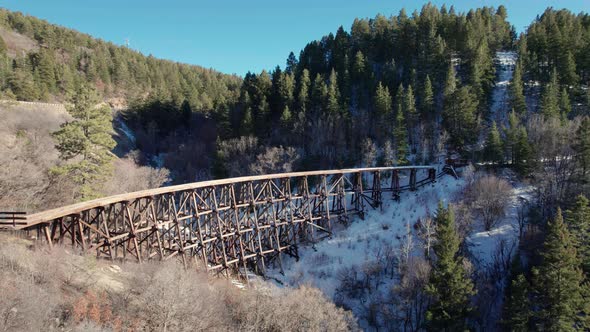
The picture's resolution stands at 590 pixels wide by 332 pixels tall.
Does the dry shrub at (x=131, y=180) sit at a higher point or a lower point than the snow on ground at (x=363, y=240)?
higher

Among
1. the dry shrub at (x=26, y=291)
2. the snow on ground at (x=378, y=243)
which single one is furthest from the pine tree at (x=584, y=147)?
the dry shrub at (x=26, y=291)

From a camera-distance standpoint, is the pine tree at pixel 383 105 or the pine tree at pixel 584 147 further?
the pine tree at pixel 383 105

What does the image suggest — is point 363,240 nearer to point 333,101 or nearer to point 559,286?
point 559,286

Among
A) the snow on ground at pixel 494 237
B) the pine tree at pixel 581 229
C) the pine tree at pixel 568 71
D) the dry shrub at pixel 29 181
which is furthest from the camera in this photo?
the pine tree at pixel 568 71

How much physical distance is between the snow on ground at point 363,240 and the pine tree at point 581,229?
33.5ft

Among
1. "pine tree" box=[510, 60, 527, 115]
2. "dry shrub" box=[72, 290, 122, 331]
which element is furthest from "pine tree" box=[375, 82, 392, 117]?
"dry shrub" box=[72, 290, 122, 331]

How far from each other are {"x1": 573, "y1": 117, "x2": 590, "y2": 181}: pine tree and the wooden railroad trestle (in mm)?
10796

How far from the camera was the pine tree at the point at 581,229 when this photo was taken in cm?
1850

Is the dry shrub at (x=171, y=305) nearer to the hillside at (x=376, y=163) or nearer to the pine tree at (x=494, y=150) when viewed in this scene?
the hillside at (x=376, y=163)

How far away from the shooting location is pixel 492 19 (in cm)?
6262

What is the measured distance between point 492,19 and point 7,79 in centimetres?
7885

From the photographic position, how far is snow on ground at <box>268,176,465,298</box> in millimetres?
25359

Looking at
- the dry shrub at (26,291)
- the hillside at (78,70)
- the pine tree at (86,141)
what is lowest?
the dry shrub at (26,291)

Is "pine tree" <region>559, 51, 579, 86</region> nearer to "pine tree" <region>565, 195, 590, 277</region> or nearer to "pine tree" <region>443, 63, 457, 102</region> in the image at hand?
"pine tree" <region>443, 63, 457, 102</region>
